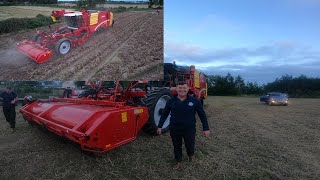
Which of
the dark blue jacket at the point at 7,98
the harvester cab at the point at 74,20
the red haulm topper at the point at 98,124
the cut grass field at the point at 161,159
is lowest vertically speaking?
the cut grass field at the point at 161,159

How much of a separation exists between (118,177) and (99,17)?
386cm

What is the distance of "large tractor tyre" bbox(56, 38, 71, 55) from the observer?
282 inches

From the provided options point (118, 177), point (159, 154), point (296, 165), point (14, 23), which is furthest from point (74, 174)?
point (14, 23)

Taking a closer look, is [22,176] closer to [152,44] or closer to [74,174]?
[74,174]

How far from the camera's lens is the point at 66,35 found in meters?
7.33

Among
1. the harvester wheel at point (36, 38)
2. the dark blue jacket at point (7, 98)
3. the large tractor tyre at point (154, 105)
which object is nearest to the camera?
the large tractor tyre at point (154, 105)

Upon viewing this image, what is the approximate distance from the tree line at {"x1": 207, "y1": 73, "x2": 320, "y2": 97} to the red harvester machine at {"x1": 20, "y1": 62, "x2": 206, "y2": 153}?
9782 millimetres

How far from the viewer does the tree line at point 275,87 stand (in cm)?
1627

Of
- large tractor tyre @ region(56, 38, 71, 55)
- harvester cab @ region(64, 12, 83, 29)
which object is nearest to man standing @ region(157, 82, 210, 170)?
large tractor tyre @ region(56, 38, 71, 55)

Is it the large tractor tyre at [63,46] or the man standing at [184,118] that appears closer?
the man standing at [184,118]

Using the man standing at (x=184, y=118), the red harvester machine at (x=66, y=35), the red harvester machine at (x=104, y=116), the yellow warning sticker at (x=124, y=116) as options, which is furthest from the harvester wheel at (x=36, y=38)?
the man standing at (x=184, y=118)

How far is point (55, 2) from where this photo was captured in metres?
7.23

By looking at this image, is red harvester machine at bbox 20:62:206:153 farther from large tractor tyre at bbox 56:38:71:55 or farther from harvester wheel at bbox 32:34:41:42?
harvester wheel at bbox 32:34:41:42

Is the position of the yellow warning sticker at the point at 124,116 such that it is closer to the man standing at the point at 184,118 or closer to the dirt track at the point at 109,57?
the man standing at the point at 184,118
